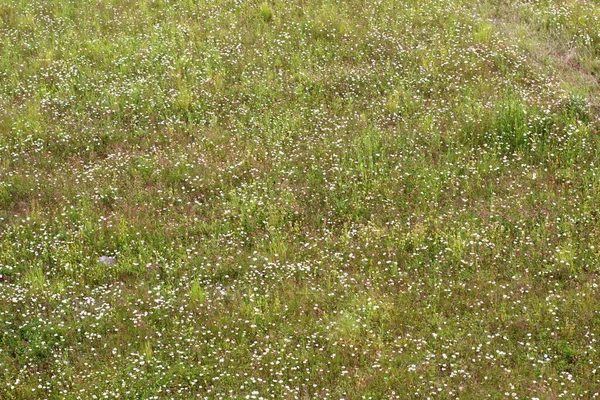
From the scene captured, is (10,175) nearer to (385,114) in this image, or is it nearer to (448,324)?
(385,114)

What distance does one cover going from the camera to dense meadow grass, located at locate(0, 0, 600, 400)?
948 centimetres

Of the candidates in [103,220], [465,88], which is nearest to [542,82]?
[465,88]

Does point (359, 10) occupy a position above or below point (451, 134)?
above

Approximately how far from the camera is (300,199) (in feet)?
42.2

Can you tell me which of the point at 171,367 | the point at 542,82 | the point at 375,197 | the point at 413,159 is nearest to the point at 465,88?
the point at 542,82

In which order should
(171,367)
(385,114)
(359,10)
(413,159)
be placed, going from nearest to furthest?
(171,367)
(413,159)
(385,114)
(359,10)

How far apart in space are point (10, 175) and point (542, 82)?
10614mm

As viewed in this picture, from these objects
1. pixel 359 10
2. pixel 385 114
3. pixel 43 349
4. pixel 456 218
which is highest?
pixel 359 10

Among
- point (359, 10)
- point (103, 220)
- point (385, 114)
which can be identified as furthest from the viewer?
point (359, 10)

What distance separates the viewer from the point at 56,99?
1571cm

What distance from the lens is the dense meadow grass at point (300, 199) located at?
31.1 ft

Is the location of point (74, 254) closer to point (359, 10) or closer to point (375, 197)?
point (375, 197)

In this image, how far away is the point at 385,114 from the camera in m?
15.0

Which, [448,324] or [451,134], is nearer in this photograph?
[448,324]
